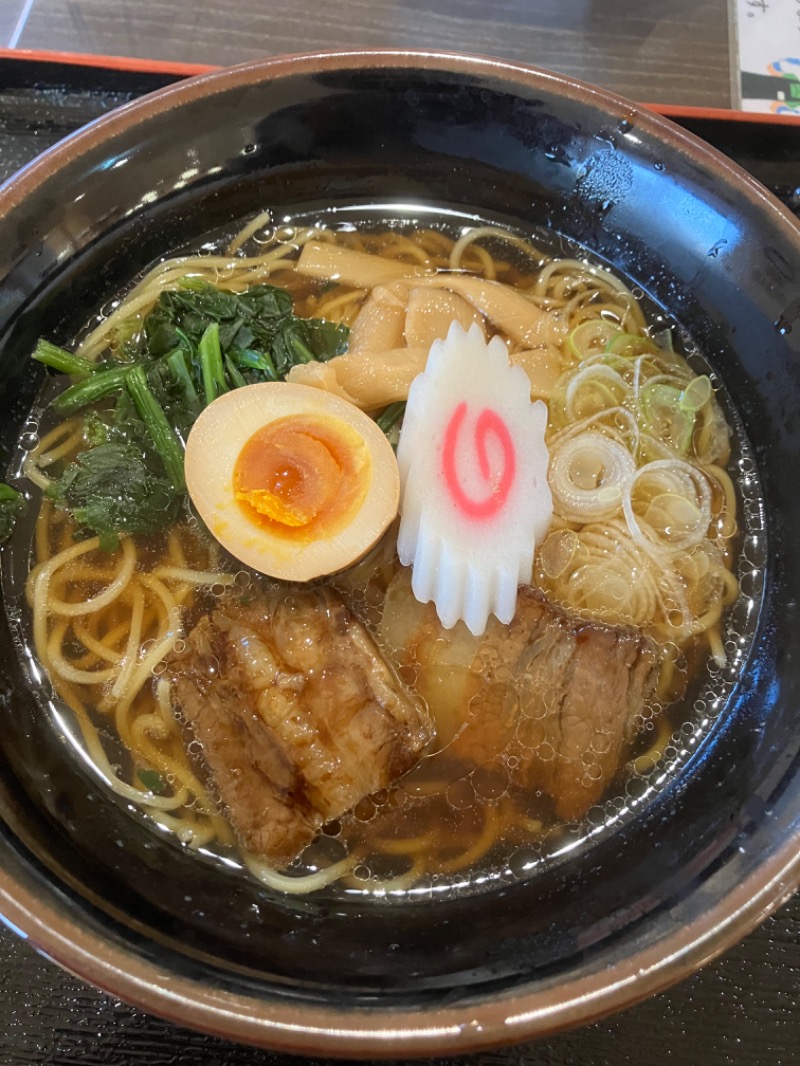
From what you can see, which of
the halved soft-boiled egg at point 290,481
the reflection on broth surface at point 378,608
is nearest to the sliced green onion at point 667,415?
the reflection on broth surface at point 378,608

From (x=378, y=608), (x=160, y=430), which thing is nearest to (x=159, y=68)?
(x=160, y=430)

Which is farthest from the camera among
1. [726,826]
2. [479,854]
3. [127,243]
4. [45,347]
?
[127,243]

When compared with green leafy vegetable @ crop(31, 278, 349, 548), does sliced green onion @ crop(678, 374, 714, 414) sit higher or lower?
higher

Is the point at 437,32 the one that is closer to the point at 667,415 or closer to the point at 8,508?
the point at 667,415

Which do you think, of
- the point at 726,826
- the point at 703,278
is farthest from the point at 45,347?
the point at 726,826

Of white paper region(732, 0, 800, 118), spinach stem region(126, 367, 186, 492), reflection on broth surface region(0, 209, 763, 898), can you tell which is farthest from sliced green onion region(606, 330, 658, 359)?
white paper region(732, 0, 800, 118)

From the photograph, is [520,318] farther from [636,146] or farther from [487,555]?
[487,555]

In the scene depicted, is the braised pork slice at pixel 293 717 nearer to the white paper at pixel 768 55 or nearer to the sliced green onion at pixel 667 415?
the sliced green onion at pixel 667 415

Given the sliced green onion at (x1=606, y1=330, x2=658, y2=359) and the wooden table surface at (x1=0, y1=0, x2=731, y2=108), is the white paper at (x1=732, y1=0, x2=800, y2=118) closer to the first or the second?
the wooden table surface at (x1=0, y1=0, x2=731, y2=108)
